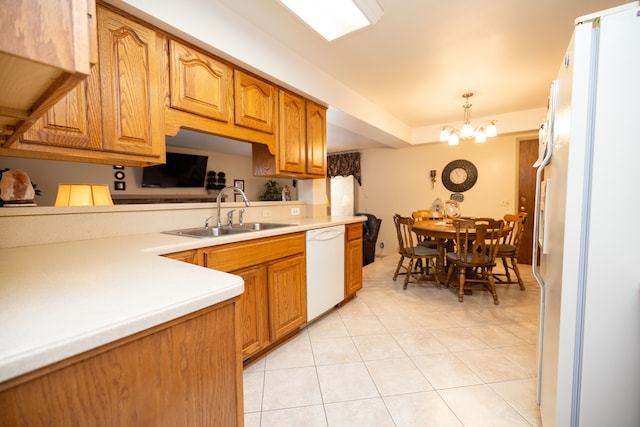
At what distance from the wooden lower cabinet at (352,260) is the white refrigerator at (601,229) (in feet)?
6.17

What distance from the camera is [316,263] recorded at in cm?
227

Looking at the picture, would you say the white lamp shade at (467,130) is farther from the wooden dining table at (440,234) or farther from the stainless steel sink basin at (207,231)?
the stainless steel sink basin at (207,231)

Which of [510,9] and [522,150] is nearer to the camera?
[510,9]

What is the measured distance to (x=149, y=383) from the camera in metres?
0.59

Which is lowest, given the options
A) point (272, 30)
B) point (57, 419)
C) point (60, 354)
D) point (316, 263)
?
point (316, 263)

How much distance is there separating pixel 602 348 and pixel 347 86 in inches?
116

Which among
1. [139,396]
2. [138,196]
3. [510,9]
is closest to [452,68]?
[510,9]

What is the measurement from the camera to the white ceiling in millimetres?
1814

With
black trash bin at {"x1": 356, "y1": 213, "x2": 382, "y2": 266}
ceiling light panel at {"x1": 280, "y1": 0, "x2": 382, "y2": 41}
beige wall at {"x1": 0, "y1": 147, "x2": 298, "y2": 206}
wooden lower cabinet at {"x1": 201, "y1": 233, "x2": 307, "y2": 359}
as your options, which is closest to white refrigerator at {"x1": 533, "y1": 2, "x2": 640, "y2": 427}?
ceiling light panel at {"x1": 280, "y1": 0, "x2": 382, "y2": 41}

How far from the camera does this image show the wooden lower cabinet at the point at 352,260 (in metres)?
2.71

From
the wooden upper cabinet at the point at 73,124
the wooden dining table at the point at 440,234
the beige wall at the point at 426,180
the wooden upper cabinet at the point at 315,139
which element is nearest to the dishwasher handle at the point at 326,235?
the wooden upper cabinet at the point at 315,139

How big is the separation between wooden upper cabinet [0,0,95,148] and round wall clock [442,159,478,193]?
→ 5217mm

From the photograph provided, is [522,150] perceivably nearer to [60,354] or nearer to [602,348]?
[602,348]

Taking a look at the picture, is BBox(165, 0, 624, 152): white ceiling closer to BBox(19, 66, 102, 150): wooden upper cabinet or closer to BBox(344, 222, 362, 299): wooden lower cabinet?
BBox(19, 66, 102, 150): wooden upper cabinet
